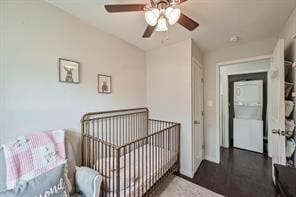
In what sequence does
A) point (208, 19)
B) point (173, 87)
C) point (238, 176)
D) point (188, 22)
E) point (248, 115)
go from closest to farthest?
point (188, 22), point (208, 19), point (238, 176), point (173, 87), point (248, 115)

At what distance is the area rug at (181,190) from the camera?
2072 mm

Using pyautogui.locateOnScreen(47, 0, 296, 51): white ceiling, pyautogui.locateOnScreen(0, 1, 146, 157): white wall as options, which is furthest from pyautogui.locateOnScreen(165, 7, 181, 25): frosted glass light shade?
pyautogui.locateOnScreen(0, 1, 146, 157): white wall

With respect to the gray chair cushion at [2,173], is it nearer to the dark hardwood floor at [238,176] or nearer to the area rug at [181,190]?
the area rug at [181,190]

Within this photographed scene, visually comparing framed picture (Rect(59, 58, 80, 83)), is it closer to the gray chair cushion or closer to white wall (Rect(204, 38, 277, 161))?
the gray chair cushion

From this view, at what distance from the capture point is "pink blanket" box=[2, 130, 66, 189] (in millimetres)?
1224

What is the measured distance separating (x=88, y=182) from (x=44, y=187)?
1.27ft

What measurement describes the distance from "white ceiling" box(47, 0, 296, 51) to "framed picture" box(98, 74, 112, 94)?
0.75 m

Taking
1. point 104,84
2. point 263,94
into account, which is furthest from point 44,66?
point 263,94

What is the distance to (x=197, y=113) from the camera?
9.68ft

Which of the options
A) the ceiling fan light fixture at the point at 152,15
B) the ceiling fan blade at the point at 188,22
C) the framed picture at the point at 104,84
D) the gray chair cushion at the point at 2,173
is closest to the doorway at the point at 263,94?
the ceiling fan blade at the point at 188,22

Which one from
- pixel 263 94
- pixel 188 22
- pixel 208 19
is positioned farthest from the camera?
pixel 263 94

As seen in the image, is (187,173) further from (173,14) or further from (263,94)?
(263,94)

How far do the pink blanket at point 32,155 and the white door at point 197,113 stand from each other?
2.14 metres

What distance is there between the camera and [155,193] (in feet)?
6.89
